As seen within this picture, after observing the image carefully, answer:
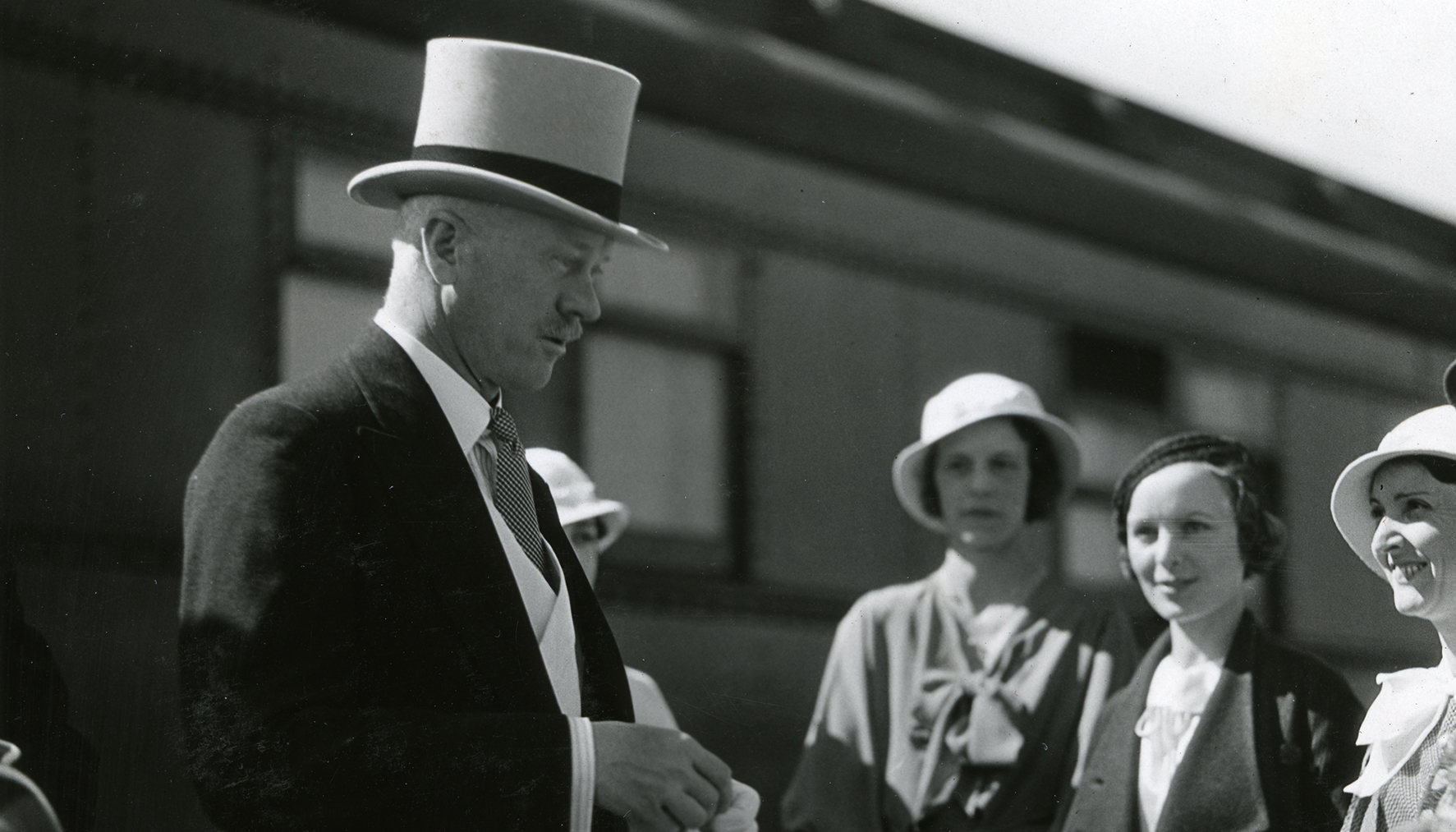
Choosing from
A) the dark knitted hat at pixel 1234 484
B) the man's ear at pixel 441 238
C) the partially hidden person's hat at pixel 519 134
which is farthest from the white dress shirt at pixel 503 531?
the dark knitted hat at pixel 1234 484

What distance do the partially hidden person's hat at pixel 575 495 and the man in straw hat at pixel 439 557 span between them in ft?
2.86

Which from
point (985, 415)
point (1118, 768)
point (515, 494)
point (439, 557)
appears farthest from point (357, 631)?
point (985, 415)

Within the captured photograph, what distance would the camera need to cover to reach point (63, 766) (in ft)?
8.89

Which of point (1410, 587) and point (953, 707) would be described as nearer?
point (1410, 587)

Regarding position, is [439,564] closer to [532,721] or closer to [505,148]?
[532,721]

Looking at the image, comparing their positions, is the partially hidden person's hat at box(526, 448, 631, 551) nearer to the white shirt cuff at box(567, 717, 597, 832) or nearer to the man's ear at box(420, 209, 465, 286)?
the man's ear at box(420, 209, 465, 286)

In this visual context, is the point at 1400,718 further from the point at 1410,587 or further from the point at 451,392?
the point at 451,392

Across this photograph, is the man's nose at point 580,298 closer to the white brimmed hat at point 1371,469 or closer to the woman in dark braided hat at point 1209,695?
the woman in dark braided hat at point 1209,695

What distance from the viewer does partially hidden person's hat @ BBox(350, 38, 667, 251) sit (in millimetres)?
2203

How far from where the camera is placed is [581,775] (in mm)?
1896

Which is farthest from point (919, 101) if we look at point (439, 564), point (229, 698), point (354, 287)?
point (229, 698)

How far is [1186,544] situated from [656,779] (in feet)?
3.39

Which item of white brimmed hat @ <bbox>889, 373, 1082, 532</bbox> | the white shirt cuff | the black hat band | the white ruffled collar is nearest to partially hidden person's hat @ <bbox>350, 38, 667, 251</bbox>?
the black hat band

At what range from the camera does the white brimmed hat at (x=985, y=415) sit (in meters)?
3.10
